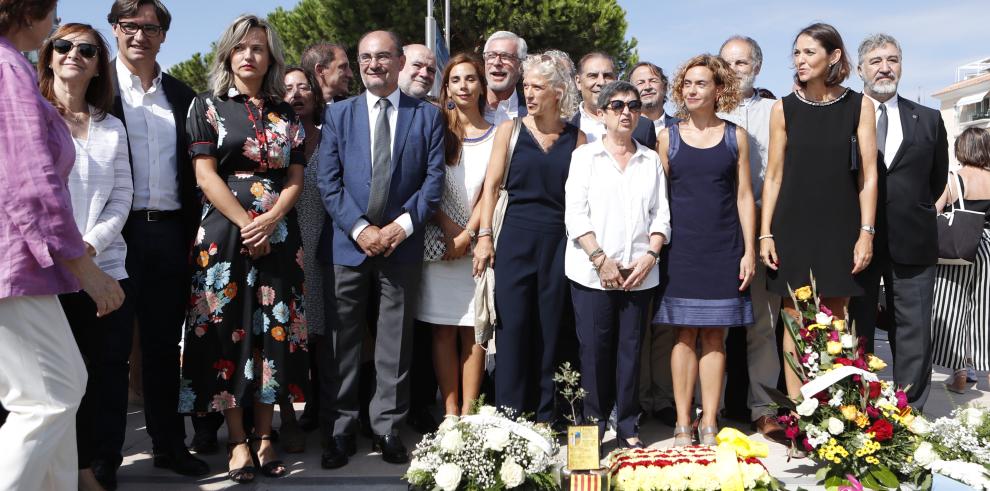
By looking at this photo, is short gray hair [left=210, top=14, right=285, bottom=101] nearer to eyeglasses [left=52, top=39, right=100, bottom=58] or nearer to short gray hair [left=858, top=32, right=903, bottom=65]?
eyeglasses [left=52, top=39, right=100, bottom=58]

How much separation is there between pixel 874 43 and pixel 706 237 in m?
1.76

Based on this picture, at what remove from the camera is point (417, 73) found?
5359 mm

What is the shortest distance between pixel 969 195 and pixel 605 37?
15.2 m

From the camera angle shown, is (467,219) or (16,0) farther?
(467,219)

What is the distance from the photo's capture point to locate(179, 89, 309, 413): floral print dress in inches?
152

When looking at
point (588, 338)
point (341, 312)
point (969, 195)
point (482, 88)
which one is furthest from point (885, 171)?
point (341, 312)

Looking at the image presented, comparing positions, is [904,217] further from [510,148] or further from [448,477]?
[448,477]

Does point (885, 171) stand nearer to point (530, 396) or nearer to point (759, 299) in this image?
point (759, 299)

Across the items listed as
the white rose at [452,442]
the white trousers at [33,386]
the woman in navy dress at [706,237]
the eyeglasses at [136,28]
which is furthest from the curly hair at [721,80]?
the white trousers at [33,386]

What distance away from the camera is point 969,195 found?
5.90 metres

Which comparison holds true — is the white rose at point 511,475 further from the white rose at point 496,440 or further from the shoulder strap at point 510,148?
the shoulder strap at point 510,148

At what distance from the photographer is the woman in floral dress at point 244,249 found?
3.87 metres

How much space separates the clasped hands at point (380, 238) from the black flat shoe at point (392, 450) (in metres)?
0.98

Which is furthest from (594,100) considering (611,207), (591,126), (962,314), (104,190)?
(962,314)
